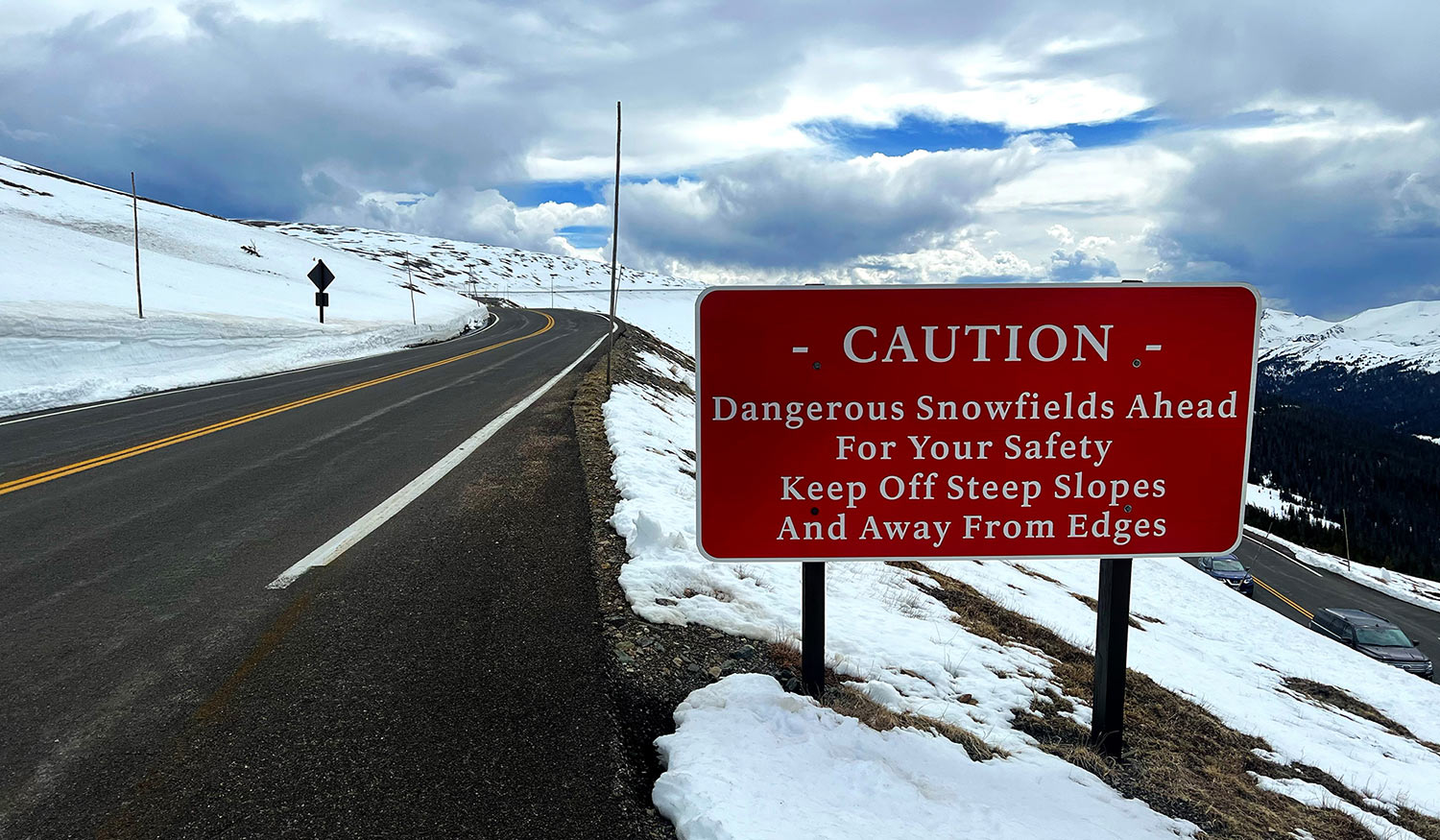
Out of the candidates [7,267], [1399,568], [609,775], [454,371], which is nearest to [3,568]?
[609,775]

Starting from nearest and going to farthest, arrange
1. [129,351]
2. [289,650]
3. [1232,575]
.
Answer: [289,650] < [129,351] < [1232,575]

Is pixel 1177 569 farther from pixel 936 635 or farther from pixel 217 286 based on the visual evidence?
pixel 217 286

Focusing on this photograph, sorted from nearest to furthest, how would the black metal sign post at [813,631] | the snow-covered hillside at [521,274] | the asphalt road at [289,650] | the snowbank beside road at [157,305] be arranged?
the asphalt road at [289,650]
the black metal sign post at [813,631]
the snowbank beside road at [157,305]
the snow-covered hillside at [521,274]

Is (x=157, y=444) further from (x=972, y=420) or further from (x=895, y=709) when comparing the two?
(x=972, y=420)

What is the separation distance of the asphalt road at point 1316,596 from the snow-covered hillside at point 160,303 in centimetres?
5511

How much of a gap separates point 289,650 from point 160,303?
3081cm

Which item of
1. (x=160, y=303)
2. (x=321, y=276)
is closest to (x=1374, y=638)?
(x=321, y=276)

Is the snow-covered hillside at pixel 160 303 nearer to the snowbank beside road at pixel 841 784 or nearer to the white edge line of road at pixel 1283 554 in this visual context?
the snowbank beside road at pixel 841 784

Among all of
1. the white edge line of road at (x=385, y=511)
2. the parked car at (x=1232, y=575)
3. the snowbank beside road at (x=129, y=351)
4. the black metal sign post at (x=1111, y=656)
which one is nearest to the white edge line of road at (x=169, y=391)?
the snowbank beside road at (x=129, y=351)

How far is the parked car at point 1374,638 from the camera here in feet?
86.8

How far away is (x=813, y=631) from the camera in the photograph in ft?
12.1

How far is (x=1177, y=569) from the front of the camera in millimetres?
30688

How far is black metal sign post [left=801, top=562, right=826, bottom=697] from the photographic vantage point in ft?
11.9

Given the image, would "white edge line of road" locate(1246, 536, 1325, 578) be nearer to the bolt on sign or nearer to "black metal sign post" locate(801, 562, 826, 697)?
the bolt on sign
